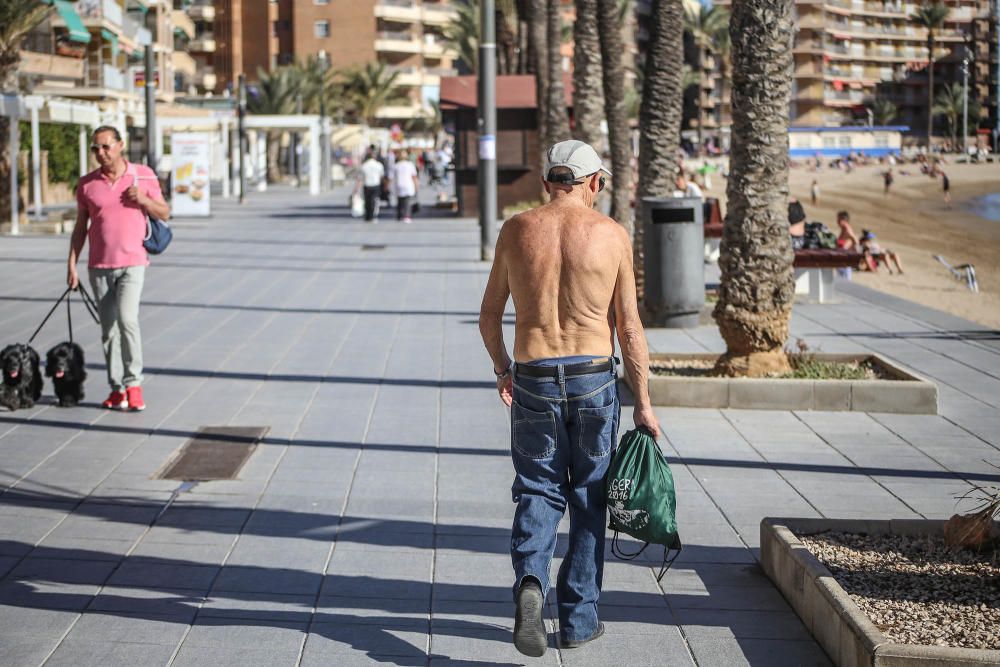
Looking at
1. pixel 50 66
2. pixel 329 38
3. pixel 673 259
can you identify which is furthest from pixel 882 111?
pixel 673 259

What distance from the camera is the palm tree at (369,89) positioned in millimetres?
95562

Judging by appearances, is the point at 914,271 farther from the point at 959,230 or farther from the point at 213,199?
the point at 213,199

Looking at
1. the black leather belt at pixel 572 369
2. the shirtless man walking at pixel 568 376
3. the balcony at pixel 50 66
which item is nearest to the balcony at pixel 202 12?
the balcony at pixel 50 66

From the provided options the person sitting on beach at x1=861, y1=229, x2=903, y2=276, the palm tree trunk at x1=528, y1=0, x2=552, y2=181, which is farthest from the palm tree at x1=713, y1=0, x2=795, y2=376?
the palm tree trunk at x1=528, y1=0, x2=552, y2=181

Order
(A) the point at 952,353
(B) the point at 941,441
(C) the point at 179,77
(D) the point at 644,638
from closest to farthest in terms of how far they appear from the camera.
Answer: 1. (D) the point at 644,638
2. (B) the point at 941,441
3. (A) the point at 952,353
4. (C) the point at 179,77

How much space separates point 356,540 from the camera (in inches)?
243

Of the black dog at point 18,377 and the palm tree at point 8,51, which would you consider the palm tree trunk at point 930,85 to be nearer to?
the palm tree at point 8,51

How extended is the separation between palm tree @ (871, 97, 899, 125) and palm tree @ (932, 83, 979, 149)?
17.4ft

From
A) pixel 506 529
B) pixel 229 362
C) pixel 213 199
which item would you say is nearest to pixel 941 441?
pixel 506 529

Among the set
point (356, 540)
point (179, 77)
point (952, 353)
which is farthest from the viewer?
point (179, 77)

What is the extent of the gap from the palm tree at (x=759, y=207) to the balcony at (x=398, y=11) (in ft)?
322

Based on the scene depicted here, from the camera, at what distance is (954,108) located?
136 m

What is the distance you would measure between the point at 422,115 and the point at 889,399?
10112 cm

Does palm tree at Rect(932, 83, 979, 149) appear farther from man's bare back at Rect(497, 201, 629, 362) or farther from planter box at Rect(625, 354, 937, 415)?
man's bare back at Rect(497, 201, 629, 362)
